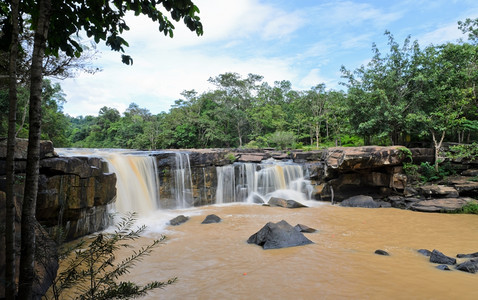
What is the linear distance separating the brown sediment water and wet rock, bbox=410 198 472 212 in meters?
1.48

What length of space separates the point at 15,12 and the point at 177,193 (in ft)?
35.3

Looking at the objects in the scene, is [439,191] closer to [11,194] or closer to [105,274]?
[105,274]

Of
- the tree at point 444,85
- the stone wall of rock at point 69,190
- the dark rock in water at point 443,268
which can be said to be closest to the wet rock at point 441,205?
the tree at point 444,85

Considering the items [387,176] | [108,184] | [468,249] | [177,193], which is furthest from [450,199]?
[108,184]

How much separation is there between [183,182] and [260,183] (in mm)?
4001

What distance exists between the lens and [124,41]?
277 centimetres

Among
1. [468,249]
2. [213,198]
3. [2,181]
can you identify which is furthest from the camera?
[213,198]

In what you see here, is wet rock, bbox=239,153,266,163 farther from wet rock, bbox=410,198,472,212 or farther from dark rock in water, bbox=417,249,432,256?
dark rock in water, bbox=417,249,432,256

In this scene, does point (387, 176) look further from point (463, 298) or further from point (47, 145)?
point (47, 145)

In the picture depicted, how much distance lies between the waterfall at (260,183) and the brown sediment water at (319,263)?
4703 mm

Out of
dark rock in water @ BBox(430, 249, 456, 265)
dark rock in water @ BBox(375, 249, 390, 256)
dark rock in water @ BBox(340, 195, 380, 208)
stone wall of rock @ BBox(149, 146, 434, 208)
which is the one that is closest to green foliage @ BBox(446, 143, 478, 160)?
stone wall of rock @ BBox(149, 146, 434, 208)

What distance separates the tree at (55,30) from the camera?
5.64 feet

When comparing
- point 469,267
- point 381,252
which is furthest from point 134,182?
point 469,267

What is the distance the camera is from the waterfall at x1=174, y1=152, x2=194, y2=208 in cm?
1216
